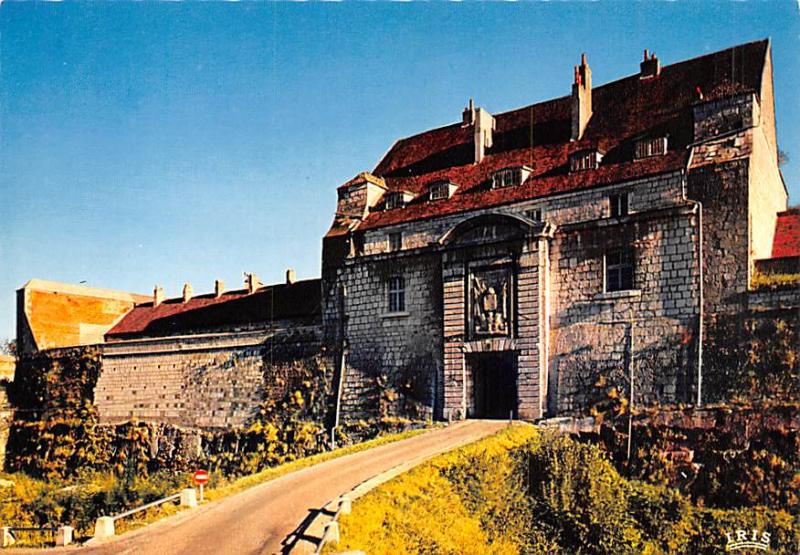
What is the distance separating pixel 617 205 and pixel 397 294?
8847mm

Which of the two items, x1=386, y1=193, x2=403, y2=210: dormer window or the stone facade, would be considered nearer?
the stone facade

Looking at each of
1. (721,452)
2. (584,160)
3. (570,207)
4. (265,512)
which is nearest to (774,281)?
(721,452)

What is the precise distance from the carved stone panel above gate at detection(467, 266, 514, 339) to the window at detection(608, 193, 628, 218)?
377 centimetres

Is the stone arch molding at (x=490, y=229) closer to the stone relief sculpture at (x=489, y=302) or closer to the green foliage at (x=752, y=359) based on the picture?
the stone relief sculpture at (x=489, y=302)

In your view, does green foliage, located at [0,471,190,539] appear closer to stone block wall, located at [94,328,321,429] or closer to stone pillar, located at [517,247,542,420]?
stone block wall, located at [94,328,321,429]

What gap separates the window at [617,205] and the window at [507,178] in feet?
12.4

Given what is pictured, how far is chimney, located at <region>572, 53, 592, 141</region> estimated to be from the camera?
93.1 feet

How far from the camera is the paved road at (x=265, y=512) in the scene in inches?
611

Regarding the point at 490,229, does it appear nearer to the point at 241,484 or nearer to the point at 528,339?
the point at 528,339

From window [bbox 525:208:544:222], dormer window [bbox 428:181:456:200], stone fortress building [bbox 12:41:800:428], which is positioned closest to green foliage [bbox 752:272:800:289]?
stone fortress building [bbox 12:41:800:428]

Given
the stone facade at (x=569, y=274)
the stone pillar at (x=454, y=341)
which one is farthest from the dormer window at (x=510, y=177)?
the stone pillar at (x=454, y=341)

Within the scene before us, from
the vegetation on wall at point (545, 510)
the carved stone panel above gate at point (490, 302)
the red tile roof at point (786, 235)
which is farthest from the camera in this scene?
the carved stone panel above gate at point (490, 302)

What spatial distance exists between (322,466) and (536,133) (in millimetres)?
14876

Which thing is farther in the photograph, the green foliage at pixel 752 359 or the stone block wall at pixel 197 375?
the stone block wall at pixel 197 375
